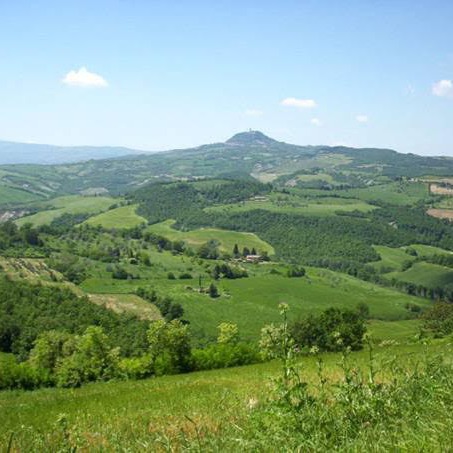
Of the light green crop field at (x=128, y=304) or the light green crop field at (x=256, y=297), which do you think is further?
the light green crop field at (x=256, y=297)

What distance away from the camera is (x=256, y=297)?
161 m

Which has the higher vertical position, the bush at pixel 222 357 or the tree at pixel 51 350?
the bush at pixel 222 357

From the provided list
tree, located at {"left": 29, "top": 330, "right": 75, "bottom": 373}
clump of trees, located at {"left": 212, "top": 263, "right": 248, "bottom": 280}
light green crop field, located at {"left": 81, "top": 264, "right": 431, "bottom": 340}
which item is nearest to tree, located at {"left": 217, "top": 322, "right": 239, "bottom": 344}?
tree, located at {"left": 29, "top": 330, "right": 75, "bottom": 373}

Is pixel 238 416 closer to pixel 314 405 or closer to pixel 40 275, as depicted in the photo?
pixel 314 405

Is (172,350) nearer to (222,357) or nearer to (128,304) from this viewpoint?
(222,357)

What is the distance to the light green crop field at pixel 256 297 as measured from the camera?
141750mm

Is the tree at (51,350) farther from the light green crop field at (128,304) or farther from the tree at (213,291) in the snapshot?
the tree at (213,291)

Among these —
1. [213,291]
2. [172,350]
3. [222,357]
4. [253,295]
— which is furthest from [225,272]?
[222,357]

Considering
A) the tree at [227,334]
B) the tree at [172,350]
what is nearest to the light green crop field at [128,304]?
the tree at [227,334]

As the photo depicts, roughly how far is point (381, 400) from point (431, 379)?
169 centimetres

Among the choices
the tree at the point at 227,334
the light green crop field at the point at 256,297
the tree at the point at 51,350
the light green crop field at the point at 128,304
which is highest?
the tree at the point at 51,350

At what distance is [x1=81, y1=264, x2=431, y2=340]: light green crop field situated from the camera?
14175 centimetres

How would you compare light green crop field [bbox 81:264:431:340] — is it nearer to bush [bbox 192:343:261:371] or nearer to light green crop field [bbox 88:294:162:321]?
light green crop field [bbox 88:294:162:321]

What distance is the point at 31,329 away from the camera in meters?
104
